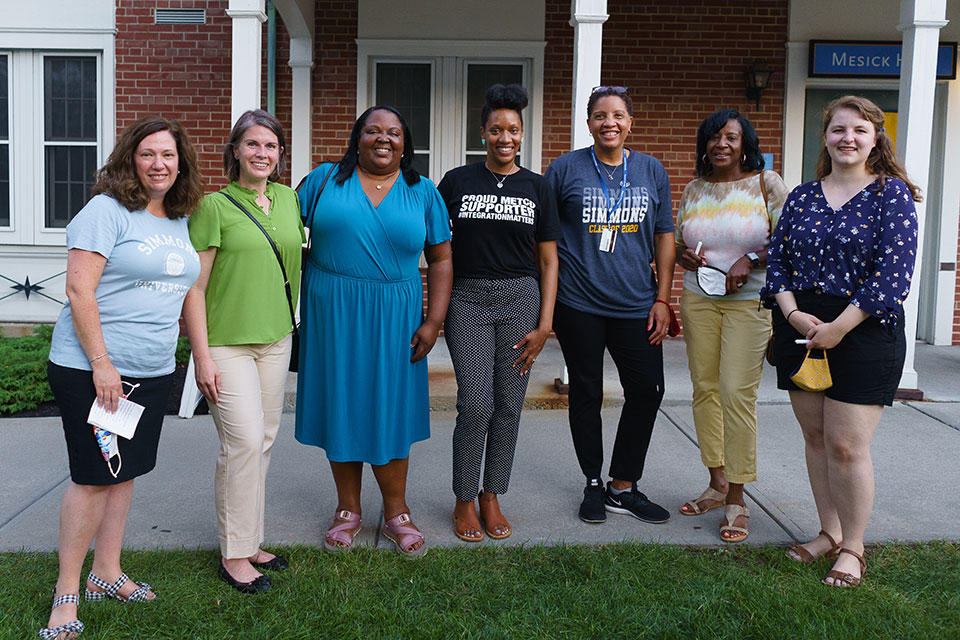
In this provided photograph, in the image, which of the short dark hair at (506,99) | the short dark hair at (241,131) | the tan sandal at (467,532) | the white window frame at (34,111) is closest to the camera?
the short dark hair at (241,131)

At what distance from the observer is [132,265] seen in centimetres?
262

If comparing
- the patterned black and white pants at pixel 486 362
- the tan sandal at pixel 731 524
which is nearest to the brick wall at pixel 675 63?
the tan sandal at pixel 731 524

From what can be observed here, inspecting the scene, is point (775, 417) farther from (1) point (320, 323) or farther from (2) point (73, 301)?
(2) point (73, 301)

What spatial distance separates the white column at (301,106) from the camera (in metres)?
7.50

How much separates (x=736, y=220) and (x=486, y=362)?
4.09 ft

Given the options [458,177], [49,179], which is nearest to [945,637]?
[458,177]

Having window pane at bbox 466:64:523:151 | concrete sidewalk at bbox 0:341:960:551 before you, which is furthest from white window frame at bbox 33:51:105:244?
window pane at bbox 466:64:523:151

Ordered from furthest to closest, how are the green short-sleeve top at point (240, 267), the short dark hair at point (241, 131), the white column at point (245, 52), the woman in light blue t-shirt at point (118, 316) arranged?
1. the white column at point (245, 52)
2. the short dark hair at point (241, 131)
3. the green short-sleeve top at point (240, 267)
4. the woman in light blue t-shirt at point (118, 316)

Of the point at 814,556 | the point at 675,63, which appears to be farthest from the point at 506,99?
the point at 675,63

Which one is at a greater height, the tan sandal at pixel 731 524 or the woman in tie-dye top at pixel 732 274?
the woman in tie-dye top at pixel 732 274

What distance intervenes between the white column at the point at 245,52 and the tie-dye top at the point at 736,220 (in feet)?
10.3

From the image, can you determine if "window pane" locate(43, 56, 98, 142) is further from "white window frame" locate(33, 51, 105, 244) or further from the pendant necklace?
the pendant necklace

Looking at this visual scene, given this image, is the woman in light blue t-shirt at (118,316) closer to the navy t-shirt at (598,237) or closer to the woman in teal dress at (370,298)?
the woman in teal dress at (370,298)

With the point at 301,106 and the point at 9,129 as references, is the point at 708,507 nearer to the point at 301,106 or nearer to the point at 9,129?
the point at 301,106
